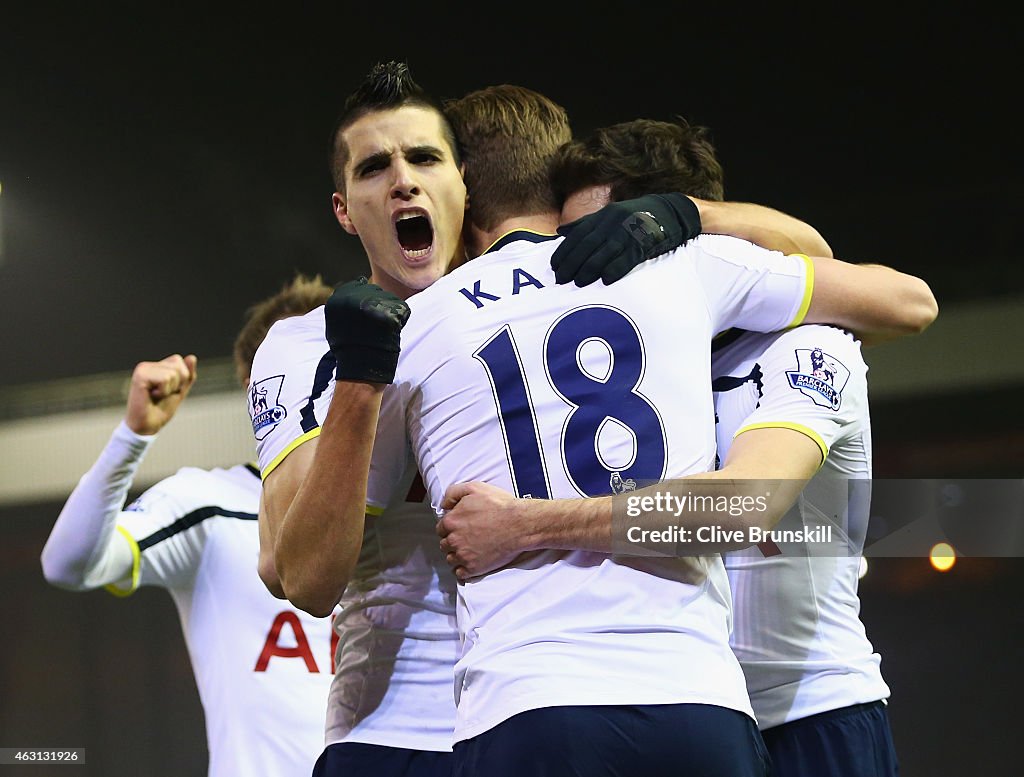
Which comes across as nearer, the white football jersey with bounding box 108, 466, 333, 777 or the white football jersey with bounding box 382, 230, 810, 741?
the white football jersey with bounding box 382, 230, 810, 741

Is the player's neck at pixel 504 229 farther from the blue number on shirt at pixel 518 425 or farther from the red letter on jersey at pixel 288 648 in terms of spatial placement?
the red letter on jersey at pixel 288 648

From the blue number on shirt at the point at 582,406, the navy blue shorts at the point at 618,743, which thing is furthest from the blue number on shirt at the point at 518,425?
the navy blue shorts at the point at 618,743

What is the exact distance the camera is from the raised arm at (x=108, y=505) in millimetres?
2523

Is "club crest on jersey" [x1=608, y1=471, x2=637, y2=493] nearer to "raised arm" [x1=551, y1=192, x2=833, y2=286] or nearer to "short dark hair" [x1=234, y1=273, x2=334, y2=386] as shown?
"raised arm" [x1=551, y1=192, x2=833, y2=286]

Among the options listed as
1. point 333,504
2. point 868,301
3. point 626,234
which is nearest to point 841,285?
point 868,301

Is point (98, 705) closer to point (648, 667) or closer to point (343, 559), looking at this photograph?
point (343, 559)

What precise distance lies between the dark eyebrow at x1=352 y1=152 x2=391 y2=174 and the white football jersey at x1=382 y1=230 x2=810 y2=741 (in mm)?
441

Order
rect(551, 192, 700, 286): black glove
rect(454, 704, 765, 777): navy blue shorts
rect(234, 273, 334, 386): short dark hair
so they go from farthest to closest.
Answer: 1. rect(234, 273, 334, 386): short dark hair
2. rect(551, 192, 700, 286): black glove
3. rect(454, 704, 765, 777): navy blue shorts

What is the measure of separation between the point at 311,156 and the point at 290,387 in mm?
2762

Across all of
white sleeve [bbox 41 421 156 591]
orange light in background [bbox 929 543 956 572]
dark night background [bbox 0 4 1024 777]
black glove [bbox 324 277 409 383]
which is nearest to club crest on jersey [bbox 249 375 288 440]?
black glove [bbox 324 277 409 383]

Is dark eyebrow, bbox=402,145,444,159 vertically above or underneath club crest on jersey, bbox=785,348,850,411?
above

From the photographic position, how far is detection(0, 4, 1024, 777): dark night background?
12.4ft

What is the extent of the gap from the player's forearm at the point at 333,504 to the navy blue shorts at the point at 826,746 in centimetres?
62

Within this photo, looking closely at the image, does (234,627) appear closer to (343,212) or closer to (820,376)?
(343,212)
